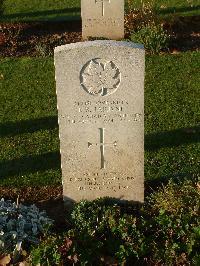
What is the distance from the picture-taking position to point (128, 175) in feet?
19.9

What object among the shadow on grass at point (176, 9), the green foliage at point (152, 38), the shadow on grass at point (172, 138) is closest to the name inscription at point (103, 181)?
the shadow on grass at point (172, 138)

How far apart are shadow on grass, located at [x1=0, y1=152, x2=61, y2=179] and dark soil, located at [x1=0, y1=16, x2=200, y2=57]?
3.84 m

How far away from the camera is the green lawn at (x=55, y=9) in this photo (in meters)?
13.2

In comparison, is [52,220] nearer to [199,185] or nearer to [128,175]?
[128,175]

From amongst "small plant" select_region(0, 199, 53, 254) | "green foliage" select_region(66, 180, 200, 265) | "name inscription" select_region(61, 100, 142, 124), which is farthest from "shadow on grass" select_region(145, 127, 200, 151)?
"small plant" select_region(0, 199, 53, 254)

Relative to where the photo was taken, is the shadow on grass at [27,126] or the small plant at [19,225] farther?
the shadow on grass at [27,126]

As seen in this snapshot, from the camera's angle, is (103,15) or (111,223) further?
(103,15)

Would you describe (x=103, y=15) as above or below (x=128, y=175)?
above

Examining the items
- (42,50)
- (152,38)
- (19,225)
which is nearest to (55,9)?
(42,50)

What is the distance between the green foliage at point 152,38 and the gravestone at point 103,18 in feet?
2.14

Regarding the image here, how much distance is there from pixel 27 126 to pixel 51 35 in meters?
4.10

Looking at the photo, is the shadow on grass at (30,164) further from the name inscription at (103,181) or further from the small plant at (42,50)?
the small plant at (42,50)

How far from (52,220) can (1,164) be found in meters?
1.97

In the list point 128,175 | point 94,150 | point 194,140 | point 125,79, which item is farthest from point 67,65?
point 194,140
